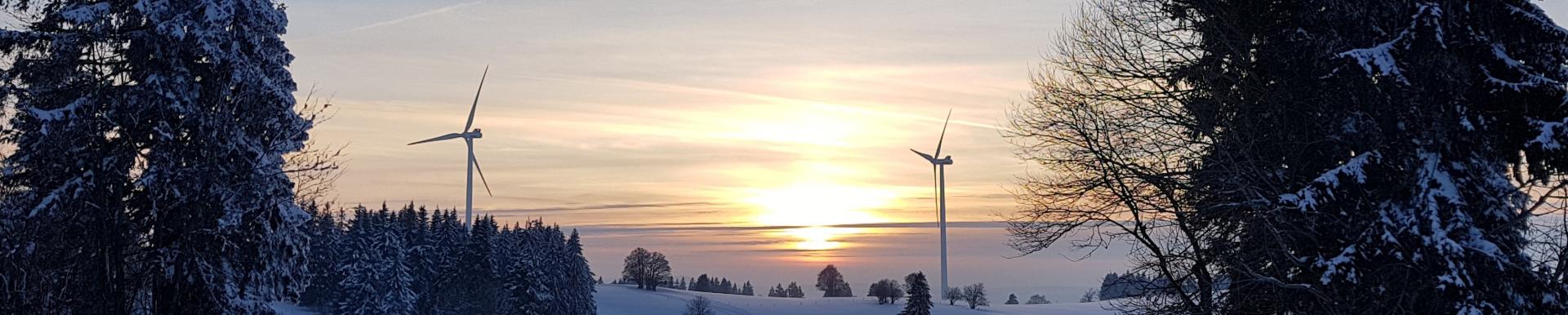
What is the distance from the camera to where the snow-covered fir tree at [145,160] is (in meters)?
21.2

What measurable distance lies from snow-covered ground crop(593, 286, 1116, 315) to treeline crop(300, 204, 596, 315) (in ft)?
126

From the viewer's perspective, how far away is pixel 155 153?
21797mm

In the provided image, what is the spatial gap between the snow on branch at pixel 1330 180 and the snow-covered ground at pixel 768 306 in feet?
423

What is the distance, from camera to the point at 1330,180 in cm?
1395

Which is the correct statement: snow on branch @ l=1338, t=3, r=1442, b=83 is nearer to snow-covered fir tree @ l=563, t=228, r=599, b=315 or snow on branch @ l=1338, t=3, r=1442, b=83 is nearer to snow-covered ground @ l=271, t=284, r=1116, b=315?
snow-covered fir tree @ l=563, t=228, r=599, b=315

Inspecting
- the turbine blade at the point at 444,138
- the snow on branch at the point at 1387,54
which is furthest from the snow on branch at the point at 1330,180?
the turbine blade at the point at 444,138

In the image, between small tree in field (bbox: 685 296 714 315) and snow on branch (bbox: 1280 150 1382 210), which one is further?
small tree in field (bbox: 685 296 714 315)

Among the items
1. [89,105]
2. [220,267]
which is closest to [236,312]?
[220,267]

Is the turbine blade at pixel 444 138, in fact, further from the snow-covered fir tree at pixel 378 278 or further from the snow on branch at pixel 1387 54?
the snow on branch at pixel 1387 54

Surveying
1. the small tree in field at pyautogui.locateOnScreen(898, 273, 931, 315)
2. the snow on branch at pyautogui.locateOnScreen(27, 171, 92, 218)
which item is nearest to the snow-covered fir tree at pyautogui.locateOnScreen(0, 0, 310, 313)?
the snow on branch at pyautogui.locateOnScreen(27, 171, 92, 218)

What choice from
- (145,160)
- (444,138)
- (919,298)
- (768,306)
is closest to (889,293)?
(768,306)

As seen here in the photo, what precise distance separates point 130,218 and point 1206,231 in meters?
18.0

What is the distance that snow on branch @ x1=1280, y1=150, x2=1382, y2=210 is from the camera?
45.4ft

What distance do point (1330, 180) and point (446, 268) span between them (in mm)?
93928
